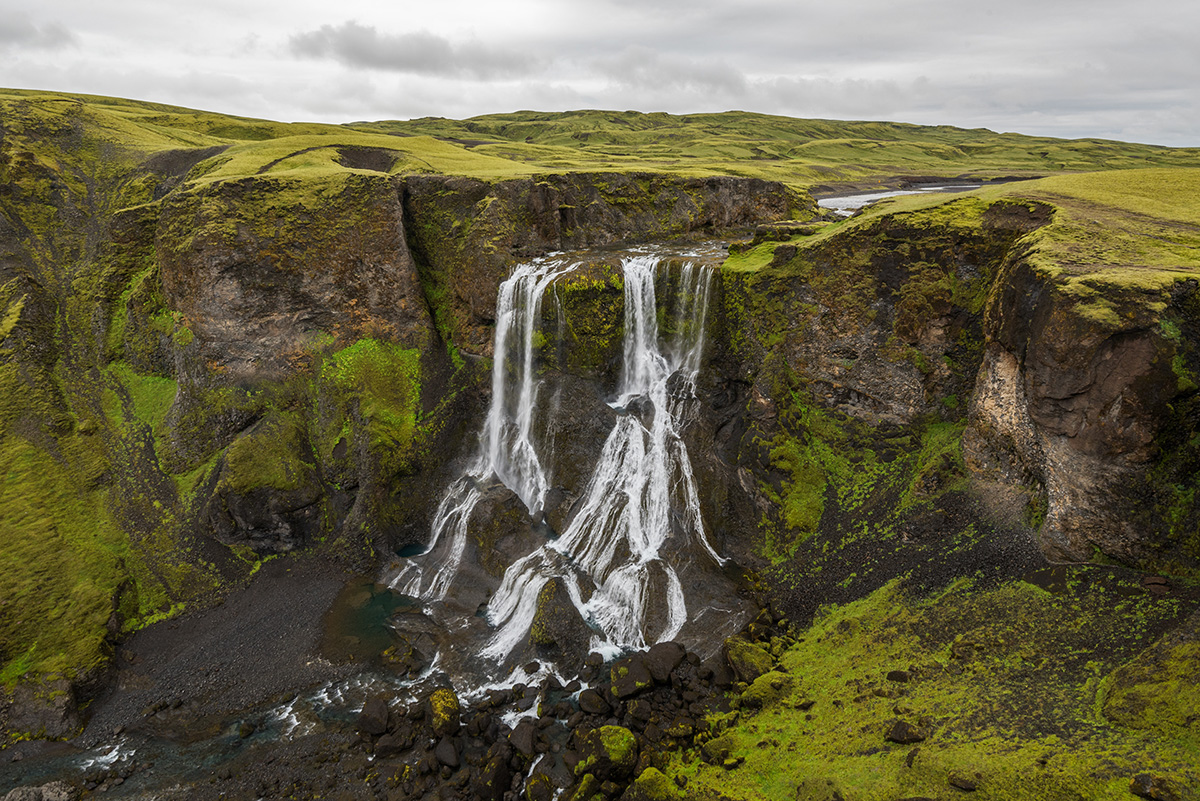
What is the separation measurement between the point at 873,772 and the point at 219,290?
1125 inches

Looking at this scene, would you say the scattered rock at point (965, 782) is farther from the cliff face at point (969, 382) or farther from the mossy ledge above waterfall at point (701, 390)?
the cliff face at point (969, 382)

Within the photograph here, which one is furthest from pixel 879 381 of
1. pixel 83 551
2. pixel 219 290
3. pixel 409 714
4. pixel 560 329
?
pixel 83 551

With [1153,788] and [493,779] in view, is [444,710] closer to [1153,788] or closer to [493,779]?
[493,779]

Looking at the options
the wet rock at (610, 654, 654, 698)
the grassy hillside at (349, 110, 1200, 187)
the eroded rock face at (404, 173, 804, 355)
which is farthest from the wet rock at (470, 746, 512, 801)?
the grassy hillside at (349, 110, 1200, 187)

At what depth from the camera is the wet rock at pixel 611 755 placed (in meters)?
A: 13.0

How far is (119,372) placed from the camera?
26.2 meters

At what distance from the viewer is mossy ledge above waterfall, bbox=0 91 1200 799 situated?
12.8 meters

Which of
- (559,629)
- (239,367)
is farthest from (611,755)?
(239,367)

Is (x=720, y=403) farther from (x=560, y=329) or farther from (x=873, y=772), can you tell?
(x=873, y=772)

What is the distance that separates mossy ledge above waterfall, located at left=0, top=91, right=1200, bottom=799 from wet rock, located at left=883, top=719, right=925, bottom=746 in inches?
19.7

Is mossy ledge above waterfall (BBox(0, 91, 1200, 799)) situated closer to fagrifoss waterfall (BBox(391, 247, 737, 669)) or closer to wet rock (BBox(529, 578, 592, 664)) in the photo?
fagrifoss waterfall (BBox(391, 247, 737, 669))

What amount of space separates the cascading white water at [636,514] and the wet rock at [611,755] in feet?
13.6

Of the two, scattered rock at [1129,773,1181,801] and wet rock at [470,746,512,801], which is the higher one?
scattered rock at [1129,773,1181,801]

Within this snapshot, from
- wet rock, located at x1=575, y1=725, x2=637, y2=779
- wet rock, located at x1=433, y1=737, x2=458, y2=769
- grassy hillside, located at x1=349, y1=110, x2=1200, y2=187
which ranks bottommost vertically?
wet rock, located at x1=433, y1=737, x2=458, y2=769
